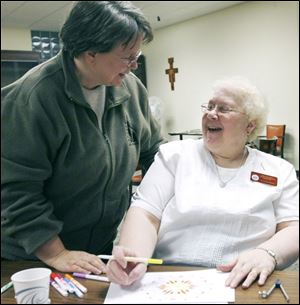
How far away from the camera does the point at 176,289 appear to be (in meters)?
0.85

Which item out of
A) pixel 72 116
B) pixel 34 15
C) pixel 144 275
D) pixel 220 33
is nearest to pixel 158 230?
pixel 144 275

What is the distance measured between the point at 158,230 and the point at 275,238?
1.07ft

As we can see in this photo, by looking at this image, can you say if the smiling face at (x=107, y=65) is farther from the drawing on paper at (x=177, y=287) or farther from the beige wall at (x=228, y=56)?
the drawing on paper at (x=177, y=287)

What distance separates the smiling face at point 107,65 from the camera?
2.95ft

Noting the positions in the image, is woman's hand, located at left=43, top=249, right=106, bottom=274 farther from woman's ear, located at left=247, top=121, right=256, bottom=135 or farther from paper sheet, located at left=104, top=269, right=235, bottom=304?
woman's ear, located at left=247, top=121, right=256, bottom=135

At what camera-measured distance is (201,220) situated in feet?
3.78

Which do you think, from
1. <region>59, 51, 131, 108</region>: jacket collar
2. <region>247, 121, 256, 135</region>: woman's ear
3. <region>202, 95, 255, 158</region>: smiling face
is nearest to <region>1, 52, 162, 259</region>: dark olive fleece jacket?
<region>59, 51, 131, 108</region>: jacket collar

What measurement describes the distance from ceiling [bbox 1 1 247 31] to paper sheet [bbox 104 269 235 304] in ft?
1.86

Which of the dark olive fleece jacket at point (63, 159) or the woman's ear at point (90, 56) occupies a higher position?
the woman's ear at point (90, 56)

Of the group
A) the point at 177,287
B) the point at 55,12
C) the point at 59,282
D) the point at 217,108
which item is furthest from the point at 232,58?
the point at 59,282

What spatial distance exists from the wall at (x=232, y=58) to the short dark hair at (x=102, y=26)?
0.06 meters

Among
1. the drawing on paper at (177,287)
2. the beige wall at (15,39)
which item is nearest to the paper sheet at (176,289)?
the drawing on paper at (177,287)

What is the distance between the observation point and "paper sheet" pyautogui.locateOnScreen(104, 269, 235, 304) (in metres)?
0.82

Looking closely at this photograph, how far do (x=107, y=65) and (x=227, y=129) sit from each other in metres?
0.47
